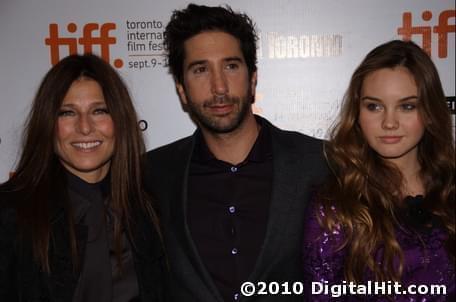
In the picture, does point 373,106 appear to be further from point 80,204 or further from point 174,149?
point 80,204

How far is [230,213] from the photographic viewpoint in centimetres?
189

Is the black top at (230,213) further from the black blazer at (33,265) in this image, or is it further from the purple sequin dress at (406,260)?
the black blazer at (33,265)

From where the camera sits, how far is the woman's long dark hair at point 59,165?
1.68 metres

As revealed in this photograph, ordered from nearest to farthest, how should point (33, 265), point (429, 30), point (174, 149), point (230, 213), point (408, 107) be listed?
point (33, 265), point (408, 107), point (230, 213), point (174, 149), point (429, 30)

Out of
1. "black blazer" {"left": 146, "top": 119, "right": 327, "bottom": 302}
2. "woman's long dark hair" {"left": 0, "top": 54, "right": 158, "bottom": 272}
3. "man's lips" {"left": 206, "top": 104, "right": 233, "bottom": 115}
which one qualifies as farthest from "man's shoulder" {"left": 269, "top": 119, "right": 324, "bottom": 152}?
"woman's long dark hair" {"left": 0, "top": 54, "right": 158, "bottom": 272}

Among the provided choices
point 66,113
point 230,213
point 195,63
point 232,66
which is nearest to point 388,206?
point 230,213

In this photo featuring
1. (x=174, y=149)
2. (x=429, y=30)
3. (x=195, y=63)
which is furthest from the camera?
(x=429, y=30)

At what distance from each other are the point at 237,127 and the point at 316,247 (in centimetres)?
60

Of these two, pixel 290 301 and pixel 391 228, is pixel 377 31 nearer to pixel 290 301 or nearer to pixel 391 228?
pixel 391 228

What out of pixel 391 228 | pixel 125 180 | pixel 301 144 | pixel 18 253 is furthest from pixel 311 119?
pixel 18 253

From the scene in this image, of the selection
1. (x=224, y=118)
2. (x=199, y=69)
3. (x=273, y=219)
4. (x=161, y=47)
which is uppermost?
(x=161, y=47)

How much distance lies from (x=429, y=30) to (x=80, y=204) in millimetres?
1944

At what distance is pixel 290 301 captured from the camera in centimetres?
→ 189

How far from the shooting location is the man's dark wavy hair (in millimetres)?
2121
